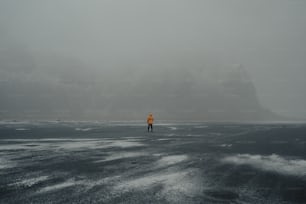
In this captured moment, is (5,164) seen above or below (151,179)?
above

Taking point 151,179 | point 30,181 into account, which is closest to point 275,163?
point 151,179

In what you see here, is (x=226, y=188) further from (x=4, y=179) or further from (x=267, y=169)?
(x=4, y=179)

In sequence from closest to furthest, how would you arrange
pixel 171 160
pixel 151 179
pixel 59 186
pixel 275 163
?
pixel 59 186 → pixel 151 179 → pixel 275 163 → pixel 171 160

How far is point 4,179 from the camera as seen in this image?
12.2m

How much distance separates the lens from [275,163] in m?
17.2

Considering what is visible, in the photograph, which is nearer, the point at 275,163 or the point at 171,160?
the point at 275,163

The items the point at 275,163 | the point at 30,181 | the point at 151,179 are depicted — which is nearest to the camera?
the point at 30,181

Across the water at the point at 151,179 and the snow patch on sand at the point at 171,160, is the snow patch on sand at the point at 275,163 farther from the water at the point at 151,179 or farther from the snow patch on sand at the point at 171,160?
the snow patch on sand at the point at 171,160

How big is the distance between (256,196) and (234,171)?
4754 mm

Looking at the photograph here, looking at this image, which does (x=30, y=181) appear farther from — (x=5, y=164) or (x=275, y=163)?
(x=275, y=163)

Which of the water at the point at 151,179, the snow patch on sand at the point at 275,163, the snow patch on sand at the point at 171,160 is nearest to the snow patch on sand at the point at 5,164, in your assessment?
the water at the point at 151,179

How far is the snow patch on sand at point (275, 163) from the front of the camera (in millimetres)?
14773

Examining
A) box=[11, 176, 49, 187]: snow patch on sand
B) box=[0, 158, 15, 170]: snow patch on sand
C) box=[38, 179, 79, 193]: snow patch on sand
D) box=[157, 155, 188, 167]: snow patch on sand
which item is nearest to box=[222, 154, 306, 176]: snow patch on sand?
box=[157, 155, 188, 167]: snow patch on sand

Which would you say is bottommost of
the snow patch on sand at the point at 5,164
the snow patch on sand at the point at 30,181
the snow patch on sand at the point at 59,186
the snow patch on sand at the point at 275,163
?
the snow patch on sand at the point at 275,163
